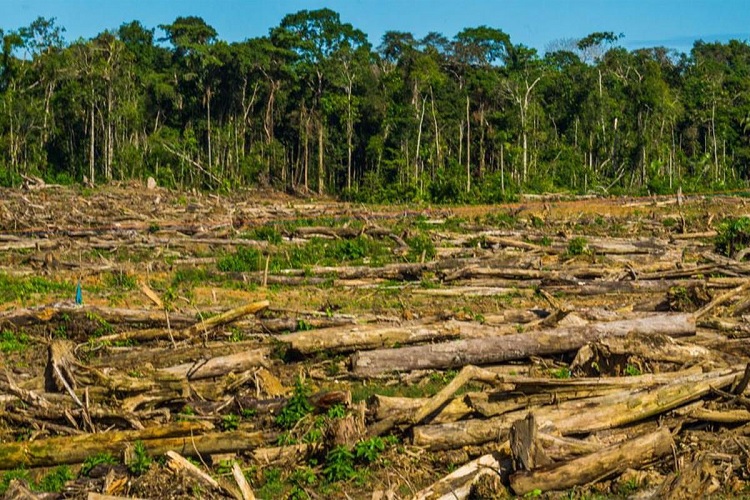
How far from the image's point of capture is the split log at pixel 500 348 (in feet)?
31.5

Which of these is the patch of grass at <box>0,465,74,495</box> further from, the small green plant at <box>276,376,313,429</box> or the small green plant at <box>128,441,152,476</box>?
the small green plant at <box>276,376,313,429</box>

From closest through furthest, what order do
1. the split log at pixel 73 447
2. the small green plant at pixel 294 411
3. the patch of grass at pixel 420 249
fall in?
1. the split log at pixel 73 447
2. the small green plant at pixel 294 411
3. the patch of grass at pixel 420 249

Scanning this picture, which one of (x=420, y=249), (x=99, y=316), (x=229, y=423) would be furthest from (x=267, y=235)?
(x=229, y=423)

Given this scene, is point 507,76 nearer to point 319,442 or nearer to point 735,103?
point 735,103

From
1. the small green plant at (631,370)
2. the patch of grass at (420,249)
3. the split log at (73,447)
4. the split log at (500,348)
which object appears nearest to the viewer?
the split log at (73,447)

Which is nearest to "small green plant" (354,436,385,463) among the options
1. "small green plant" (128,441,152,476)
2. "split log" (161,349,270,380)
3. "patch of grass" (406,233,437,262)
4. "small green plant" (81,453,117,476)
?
"small green plant" (128,441,152,476)

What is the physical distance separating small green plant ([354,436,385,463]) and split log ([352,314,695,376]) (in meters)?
2.33

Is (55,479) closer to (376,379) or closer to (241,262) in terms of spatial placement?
(376,379)

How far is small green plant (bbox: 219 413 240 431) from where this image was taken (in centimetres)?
787

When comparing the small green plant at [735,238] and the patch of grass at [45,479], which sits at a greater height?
the small green plant at [735,238]

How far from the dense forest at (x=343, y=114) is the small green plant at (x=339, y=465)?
125 feet

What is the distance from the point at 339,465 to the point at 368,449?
256mm

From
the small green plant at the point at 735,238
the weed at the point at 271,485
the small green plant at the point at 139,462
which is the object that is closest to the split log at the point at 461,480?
the weed at the point at 271,485

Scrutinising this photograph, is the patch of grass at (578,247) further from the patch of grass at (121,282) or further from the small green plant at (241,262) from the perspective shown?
the patch of grass at (121,282)
